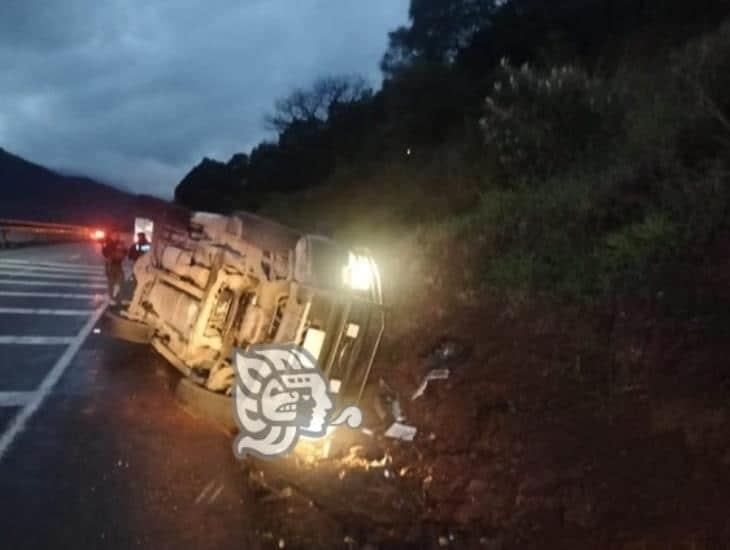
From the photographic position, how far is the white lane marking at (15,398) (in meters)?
8.07

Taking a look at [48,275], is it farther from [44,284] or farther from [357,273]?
[357,273]

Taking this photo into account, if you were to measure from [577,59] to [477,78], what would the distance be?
330 inches

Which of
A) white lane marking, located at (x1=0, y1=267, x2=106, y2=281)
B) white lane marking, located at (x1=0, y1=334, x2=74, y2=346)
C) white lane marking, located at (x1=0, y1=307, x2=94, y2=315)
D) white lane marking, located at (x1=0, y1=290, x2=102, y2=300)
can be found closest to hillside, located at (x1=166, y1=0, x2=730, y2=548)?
white lane marking, located at (x1=0, y1=334, x2=74, y2=346)

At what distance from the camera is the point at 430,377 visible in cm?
875

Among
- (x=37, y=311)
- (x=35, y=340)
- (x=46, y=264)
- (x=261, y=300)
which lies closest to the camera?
(x=261, y=300)

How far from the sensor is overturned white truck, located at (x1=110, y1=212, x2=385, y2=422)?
6.76 metres

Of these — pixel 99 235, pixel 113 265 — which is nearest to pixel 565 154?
pixel 113 265

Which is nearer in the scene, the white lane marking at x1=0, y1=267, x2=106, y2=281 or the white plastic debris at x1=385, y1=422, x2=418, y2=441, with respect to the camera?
the white plastic debris at x1=385, y1=422, x2=418, y2=441

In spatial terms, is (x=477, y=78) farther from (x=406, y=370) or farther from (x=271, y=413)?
(x=271, y=413)

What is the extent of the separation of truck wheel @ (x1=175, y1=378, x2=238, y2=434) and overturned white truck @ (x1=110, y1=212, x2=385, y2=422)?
0.07m

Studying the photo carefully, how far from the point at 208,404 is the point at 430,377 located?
237cm

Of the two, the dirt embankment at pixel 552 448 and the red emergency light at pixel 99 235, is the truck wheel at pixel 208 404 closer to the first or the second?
the dirt embankment at pixel 552 448

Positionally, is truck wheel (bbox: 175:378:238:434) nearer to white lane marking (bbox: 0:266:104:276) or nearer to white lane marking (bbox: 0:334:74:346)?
white lane marking (bbox: 0:334:74:346)

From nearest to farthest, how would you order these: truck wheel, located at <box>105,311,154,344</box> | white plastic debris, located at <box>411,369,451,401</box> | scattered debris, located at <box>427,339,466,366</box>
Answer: white plastic debris, located at <box>411,369,451,401</box>, scattered debris, located at <box>427,339,466,366</box>, truck wheel, located at <box>105,311,154,344</box>
